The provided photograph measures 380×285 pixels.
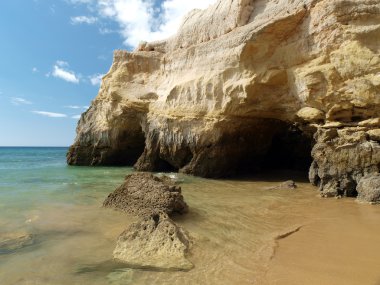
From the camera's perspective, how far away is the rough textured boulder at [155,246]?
4.00 m

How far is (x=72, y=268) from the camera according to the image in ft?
12.8

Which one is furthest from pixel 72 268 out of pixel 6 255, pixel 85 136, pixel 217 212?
pixel 85 136

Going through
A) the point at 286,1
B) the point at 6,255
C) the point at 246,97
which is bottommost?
the point at 6,255

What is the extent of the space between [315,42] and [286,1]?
2605 millimetres

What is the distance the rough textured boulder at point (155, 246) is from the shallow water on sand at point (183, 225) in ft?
0.52

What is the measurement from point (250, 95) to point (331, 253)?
8315 mm

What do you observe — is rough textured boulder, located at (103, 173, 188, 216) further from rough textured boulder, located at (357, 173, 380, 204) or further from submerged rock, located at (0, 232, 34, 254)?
rough textured boulder, located at (357, 173, 380, 204)

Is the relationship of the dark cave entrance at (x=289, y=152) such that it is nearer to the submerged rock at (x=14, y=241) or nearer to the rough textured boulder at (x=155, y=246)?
the rough textured boulder at (x=155, y=246)

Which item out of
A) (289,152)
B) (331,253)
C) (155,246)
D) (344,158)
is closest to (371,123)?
(344,158)

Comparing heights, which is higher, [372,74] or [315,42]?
[315,42]

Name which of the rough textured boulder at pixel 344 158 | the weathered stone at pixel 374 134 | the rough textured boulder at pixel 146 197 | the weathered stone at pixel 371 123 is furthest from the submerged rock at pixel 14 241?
the weathered stone at pixel 371 123

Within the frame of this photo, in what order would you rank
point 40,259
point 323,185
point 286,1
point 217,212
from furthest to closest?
point 286,1 → point 323,185 → point 217,212 → point 40,259

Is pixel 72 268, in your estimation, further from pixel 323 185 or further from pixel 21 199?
pixel 323 185

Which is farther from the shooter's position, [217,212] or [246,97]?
[246,97]
